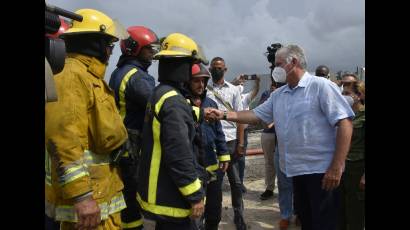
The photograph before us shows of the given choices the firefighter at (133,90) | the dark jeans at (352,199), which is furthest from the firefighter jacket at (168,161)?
the dark jeans at (352,199)

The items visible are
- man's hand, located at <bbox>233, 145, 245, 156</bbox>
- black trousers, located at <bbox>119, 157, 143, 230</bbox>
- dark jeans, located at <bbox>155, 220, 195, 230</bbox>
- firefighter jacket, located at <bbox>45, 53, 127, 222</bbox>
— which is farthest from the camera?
man's hand, located at <bbox>233, 145, 245, 156</bbox>

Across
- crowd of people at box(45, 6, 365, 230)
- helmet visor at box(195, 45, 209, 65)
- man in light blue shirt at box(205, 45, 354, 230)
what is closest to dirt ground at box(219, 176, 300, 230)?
crowd of people at box(45, 6, 365, 230)

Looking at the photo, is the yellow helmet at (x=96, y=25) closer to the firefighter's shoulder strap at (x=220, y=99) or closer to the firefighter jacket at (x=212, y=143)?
the firefighter jacket at (x=212, y=143)

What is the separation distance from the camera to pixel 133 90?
3.73 metres

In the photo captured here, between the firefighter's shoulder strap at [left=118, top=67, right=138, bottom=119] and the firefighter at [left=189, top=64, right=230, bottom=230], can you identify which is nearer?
the firefighter's shoulder strap at [left=118, top=67, right=138, bottom=119]

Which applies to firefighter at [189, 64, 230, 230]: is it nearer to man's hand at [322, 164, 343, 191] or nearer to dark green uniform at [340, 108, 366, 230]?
man's hand at [322, 164, 343, 191]

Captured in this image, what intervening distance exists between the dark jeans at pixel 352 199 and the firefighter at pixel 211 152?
138 cm

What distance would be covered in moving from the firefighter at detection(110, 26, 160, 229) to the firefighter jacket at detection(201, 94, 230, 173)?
73 cm

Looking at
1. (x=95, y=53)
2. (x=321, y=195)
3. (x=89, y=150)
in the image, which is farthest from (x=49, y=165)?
(x=321, y=195)

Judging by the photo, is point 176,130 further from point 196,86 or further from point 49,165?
point 196,86

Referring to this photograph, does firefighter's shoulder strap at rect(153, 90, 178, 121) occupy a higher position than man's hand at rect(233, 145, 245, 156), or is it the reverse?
firefighter's shoulder strap at rect(153, 90, 178, 121)

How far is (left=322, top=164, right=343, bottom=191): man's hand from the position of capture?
3311 millimetres
